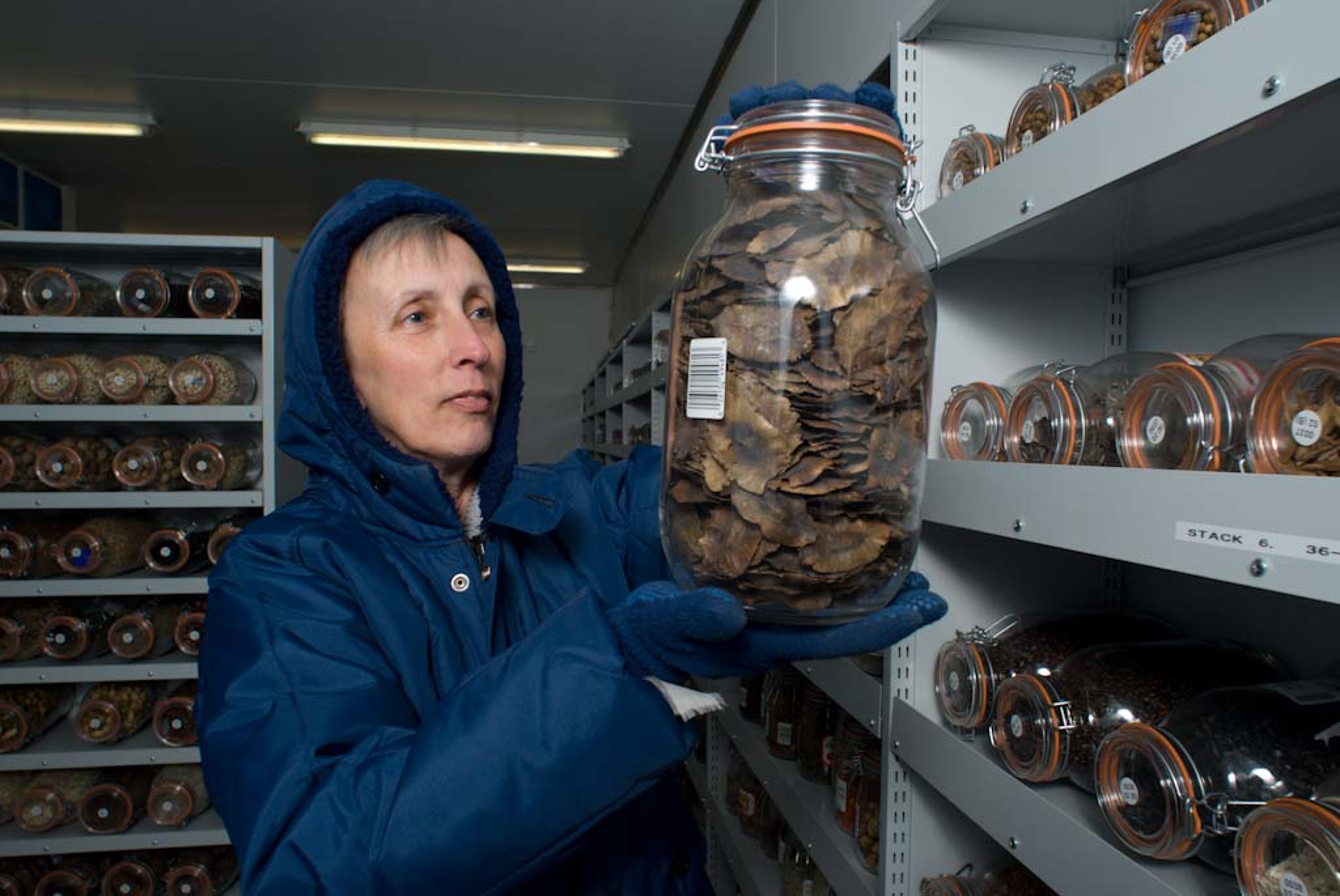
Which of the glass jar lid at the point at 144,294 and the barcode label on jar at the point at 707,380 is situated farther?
the glass jar lid at the point at 144,294

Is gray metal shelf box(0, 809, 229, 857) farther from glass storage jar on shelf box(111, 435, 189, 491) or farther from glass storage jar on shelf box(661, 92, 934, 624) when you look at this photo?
glass storage jar on shelf box(661, 92, 934, 624)

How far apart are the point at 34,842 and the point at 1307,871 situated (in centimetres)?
315

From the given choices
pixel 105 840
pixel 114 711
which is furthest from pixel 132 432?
pixel 105 840

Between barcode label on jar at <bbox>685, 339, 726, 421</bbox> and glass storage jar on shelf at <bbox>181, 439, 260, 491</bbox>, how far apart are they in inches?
90.7

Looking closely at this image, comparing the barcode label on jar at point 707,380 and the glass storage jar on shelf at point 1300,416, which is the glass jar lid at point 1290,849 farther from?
the barcode label on jar at point 707,380

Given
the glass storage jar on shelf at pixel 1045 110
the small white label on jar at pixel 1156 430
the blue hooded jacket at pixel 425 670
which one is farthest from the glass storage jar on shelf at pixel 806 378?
the glass storage jar on shelf at pixel 1045 110

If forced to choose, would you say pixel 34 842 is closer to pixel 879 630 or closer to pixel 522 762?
pixel 522 762

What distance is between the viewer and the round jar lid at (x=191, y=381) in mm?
2488

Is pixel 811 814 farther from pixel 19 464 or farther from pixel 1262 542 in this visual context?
pixel 19 464

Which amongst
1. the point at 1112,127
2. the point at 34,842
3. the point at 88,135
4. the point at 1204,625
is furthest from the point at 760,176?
the point at 88,135

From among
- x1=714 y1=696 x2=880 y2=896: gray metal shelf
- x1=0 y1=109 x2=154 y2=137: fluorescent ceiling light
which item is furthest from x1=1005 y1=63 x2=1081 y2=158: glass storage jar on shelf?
x1=0 y1=109 x2=154 y2=137: fluorescent ceiling light

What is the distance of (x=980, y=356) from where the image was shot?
124cm

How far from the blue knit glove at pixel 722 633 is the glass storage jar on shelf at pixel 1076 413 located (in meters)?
0.33

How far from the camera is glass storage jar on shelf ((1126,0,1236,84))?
0.76 metres
